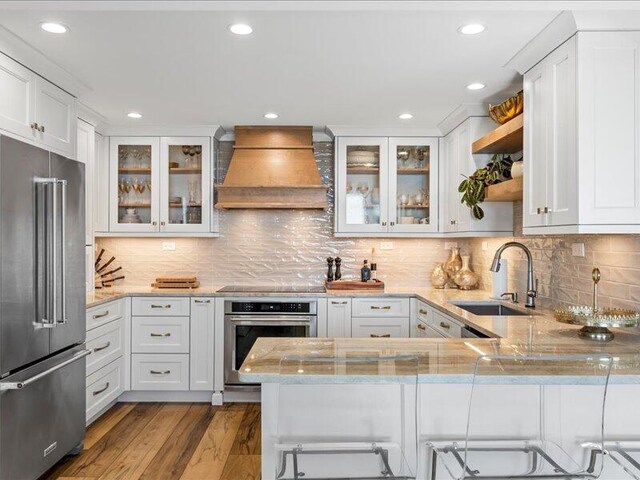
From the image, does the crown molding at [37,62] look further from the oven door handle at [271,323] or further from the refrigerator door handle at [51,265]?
the oven door handle at [271,323]

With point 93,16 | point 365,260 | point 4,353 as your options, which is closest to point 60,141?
point 93,16

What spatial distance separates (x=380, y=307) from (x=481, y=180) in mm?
1320

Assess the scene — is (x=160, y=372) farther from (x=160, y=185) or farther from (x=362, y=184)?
(x=362, y=184)

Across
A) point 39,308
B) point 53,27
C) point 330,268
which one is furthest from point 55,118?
point 330,268

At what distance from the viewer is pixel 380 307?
4.10 m

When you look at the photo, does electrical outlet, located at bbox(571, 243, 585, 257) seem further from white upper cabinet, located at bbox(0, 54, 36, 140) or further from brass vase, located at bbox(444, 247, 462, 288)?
white upper cabinet, located at bbox(0, 54, 36, 140)

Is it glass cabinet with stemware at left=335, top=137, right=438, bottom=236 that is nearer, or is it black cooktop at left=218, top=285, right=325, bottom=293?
black cooktop at left=218, top=285, right=325, bottom=293

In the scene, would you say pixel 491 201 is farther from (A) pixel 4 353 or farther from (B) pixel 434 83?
(A) pixel 4 353

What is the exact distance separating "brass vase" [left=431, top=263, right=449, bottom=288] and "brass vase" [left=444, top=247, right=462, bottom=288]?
4 cm

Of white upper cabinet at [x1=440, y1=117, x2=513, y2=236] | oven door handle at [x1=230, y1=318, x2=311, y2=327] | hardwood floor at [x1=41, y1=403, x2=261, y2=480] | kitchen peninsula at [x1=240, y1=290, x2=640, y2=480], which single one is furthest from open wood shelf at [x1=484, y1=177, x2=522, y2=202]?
hardwood floor at [x1=41, y1=403, x2=261, y2=480]

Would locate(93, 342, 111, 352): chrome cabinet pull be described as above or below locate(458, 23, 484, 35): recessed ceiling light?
below

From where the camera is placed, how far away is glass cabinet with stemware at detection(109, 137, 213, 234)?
4359 millimetres

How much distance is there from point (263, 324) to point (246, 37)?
233 cm

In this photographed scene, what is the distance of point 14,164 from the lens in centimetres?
237
